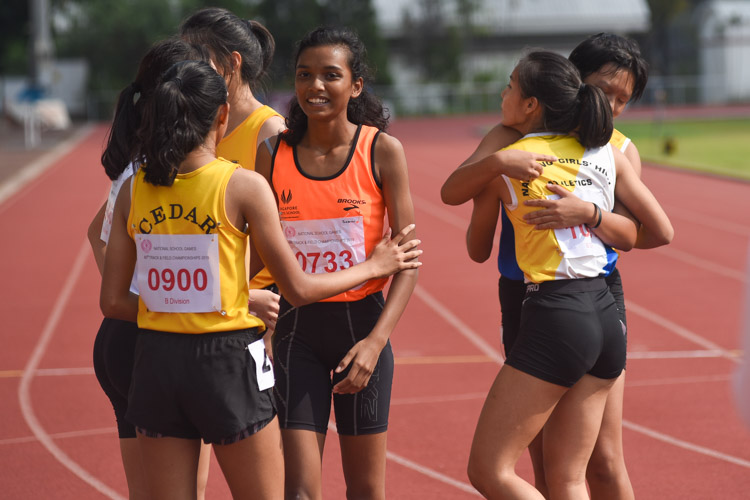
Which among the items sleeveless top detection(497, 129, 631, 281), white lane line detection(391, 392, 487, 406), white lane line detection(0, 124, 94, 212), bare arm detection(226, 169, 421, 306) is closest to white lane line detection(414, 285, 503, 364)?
white lane line detection(391, 392, 487, 406)

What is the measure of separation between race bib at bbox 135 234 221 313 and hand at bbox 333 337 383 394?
1.91ft

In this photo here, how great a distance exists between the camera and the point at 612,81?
3.13 meters

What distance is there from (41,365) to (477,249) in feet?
15.2

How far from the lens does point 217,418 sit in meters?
2.43

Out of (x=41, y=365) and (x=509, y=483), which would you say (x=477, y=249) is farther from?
(x=41, y=365)

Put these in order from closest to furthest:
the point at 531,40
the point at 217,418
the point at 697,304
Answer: the point at 217,418 < the point at 697,304 < the point at 531,40

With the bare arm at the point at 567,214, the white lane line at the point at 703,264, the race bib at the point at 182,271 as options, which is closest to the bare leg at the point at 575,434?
the bare arm at the point at 567,214

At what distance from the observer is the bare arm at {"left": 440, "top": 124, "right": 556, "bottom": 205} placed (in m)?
2.77

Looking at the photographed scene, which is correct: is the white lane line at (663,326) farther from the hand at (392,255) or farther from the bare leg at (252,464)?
the bare leg at (252,464)

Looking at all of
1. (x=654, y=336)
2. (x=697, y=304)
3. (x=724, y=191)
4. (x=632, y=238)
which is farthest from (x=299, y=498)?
(x=724, y=191)

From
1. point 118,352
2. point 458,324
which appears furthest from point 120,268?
point 458,324

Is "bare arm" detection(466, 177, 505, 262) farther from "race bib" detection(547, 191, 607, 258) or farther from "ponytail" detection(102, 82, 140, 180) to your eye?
"ponytail" detection(102, 82, 140, 180)

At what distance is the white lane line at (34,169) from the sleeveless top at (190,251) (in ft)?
46.2

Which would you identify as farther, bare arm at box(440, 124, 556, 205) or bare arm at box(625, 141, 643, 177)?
bare arm at box(625, 141, 643, 177)
